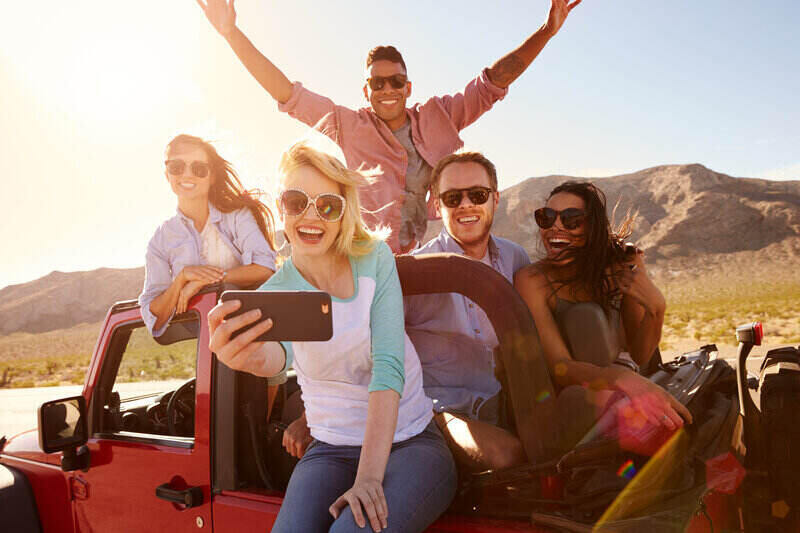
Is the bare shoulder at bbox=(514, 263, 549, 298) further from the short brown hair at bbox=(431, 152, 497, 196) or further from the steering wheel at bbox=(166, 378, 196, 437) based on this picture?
the steering wheel at bbox=(166, 378, 196, 437)

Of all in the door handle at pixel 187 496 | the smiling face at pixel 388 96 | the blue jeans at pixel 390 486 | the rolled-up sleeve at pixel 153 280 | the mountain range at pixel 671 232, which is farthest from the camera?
the mountain range at pixel 671 232

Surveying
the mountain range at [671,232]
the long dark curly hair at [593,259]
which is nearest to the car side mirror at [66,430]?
the long dark curly hair at [593,259]

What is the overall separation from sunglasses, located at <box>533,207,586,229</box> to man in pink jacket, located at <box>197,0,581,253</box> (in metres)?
1.16

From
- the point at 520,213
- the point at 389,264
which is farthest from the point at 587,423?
the point at 520,213

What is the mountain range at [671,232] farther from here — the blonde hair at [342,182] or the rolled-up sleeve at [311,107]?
the blonde hair at [342,182]

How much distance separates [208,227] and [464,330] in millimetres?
1415

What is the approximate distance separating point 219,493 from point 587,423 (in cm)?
135

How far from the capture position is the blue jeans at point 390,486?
1608 mm

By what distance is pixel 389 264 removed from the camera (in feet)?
6.61

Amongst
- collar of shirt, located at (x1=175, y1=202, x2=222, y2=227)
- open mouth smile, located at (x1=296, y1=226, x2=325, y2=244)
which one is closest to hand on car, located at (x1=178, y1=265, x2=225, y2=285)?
collar of shirt, located at (x1=175, y1=202, x2=222, y2=227)

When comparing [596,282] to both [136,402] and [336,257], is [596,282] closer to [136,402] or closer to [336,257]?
[336,257]

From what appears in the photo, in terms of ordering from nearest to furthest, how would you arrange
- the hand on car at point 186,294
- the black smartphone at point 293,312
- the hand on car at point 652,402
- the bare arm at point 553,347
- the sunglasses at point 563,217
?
the black smartphone at point 293,312 < the hand on car at point 652,402 < the bare arm at point 553,347 < the hand on car at point 186,294 < the sunglasses at point 563,217

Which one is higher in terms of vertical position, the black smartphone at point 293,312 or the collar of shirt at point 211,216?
the collar of shirt at point 211,216

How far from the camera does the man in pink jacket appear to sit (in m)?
3.77
